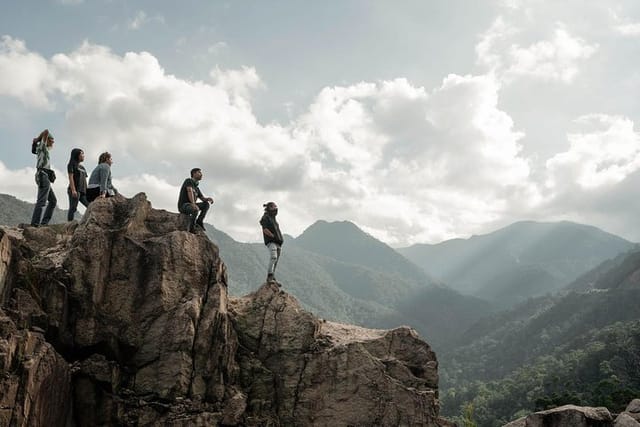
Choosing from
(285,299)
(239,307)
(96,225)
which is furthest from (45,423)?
(285,299)

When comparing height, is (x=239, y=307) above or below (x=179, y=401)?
above

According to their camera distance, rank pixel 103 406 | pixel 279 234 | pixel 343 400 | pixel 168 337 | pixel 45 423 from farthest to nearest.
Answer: pixel 279 234 < pixel 343 400 < pixel 168 337 < pixel 103 406 < pixel 45 423

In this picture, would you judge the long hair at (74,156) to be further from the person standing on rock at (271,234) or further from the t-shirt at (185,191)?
the person standing on rock at (271,234)

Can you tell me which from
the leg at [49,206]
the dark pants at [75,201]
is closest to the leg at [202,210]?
the dark pants at [75,201]

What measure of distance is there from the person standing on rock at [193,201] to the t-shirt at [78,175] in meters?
3.68

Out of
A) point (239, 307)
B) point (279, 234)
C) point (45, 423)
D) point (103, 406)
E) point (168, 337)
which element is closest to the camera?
point (45, 423)

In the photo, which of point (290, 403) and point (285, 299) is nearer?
point (290, 403)

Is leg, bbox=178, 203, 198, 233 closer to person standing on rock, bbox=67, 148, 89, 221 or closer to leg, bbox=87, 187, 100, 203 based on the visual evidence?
leg, bbox=87, 187, 100, 203

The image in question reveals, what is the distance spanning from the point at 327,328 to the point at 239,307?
3.74 metres

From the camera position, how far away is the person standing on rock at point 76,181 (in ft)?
58.6

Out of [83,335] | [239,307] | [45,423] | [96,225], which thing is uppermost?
[96,225]

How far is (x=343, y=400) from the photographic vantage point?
16531mm

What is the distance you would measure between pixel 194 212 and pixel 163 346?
206 inches

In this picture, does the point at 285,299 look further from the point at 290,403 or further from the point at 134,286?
the point at 134,286
